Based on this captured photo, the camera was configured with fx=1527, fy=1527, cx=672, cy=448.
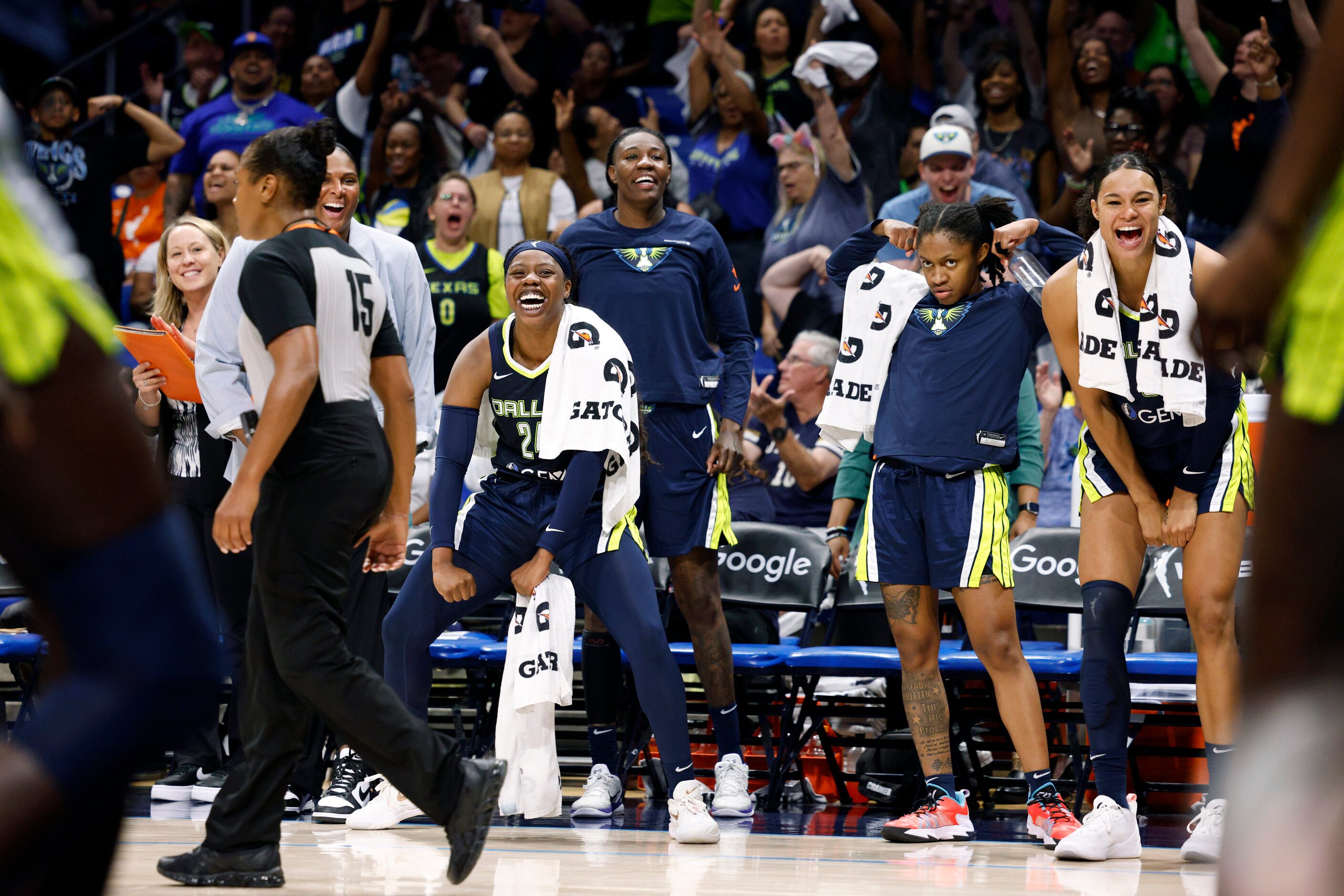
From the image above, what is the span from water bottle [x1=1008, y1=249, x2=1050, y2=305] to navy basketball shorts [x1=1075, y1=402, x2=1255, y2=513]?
0.82m

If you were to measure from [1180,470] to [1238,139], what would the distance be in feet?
11.7

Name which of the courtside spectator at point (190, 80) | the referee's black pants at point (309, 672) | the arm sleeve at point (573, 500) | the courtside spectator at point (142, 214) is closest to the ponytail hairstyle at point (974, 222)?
the arm sleeve at point (573, 500)

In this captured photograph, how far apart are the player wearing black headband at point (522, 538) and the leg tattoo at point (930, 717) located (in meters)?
0.81

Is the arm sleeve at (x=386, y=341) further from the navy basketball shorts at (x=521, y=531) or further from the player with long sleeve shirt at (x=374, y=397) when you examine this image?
the navy basketball shorts at (x=521, y=531)

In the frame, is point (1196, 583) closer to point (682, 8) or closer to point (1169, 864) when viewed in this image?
point (1169, 864)

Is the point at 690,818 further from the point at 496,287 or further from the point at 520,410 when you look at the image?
the point at 496,287

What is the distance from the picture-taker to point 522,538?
5.38 metres

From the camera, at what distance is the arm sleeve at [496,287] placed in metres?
8.14

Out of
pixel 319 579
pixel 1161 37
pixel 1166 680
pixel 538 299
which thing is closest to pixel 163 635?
pixel 319 579

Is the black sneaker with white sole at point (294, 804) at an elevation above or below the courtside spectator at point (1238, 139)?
below

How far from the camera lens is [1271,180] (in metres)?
1.65

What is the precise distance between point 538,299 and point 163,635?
3.84 m

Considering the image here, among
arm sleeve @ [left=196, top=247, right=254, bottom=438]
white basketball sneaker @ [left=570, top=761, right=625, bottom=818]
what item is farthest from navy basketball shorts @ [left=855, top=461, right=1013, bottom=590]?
arm sleeve @ [left=196, top=247, right=254, bottom=438]

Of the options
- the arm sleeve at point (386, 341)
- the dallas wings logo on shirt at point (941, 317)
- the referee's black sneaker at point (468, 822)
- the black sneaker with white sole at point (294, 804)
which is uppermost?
the dallas wings logo on shirt at point (941, 317)
